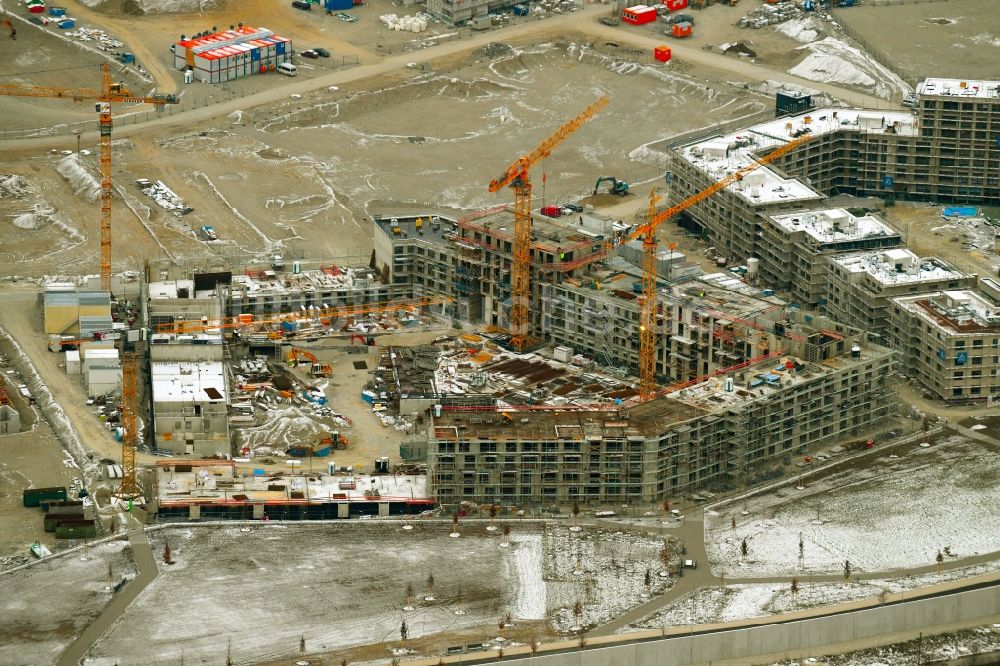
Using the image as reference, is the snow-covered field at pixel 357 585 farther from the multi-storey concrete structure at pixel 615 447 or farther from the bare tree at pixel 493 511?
the multi-storey concrete structure at pixel 615 447

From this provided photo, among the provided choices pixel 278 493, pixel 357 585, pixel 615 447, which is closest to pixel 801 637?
pixel 615 447

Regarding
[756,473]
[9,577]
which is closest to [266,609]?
[9,577]

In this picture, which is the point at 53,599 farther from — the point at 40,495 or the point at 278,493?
the point at 278,493

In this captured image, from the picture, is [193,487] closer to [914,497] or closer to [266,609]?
[266,609]


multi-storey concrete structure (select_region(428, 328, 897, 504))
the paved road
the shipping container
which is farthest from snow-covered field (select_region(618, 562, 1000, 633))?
the shipping container

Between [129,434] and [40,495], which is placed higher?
[129,434]

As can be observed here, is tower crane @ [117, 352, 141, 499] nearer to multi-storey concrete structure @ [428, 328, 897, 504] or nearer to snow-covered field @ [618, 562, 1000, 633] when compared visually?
multi-storey concrete structure @ [428, 328, 897, 504]
